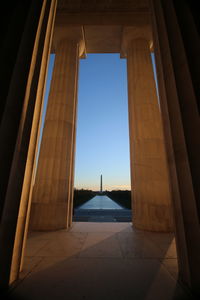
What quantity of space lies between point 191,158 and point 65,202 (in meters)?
8.63

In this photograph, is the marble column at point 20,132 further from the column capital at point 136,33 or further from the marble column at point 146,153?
the column capital at point 136,33

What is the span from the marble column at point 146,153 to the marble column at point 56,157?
5057 millimetres

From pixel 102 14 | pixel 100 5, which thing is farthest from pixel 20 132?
pixel 100 5

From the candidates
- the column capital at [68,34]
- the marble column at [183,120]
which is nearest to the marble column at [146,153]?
the marble column at [183,120]

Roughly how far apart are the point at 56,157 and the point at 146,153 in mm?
6784

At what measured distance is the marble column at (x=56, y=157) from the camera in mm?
9531

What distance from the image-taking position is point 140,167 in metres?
10.6

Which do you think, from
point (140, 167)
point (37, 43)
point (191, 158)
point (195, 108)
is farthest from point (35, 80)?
point (140, 167)

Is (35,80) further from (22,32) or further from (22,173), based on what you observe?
(22,173)

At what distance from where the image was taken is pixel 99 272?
414cm

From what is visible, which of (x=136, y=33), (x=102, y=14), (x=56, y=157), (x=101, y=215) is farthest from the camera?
(x=101, y=215)

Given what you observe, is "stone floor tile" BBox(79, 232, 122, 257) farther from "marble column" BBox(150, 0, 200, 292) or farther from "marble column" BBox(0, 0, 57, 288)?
"marble column" BBox(0, 0, 57, 288)

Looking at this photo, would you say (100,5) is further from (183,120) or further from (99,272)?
(99,272)

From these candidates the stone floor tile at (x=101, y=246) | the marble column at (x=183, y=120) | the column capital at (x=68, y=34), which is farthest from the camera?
the column capital at (x=68, y=34)
